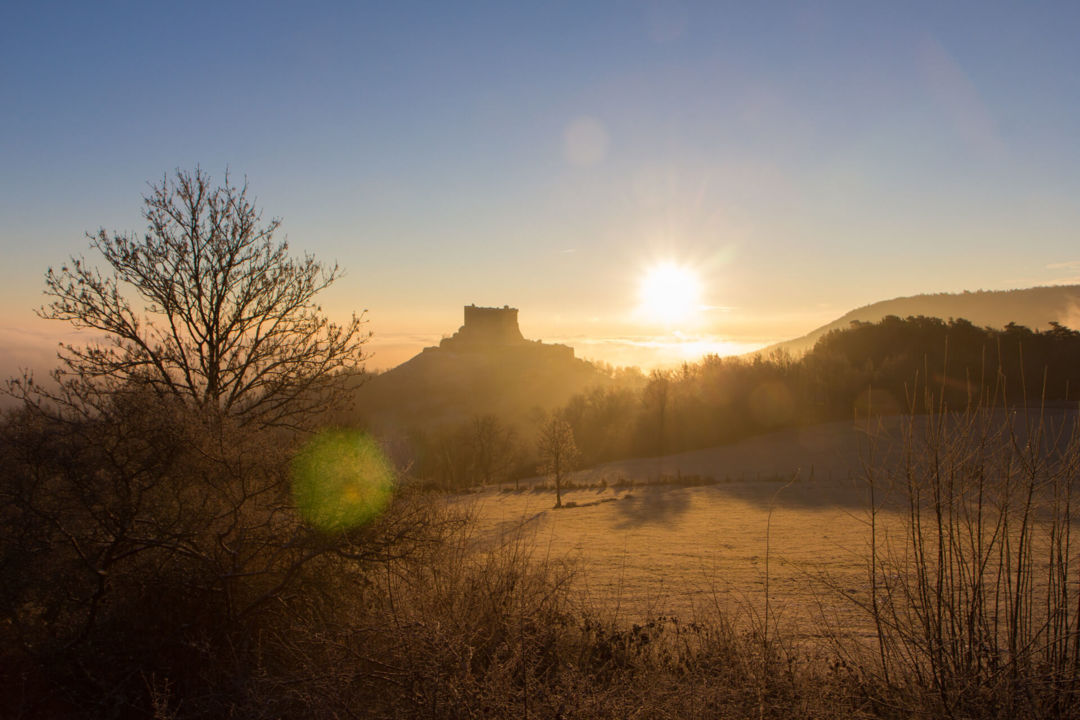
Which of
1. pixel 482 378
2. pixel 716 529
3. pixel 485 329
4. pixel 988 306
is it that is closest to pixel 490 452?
pixel 716 529

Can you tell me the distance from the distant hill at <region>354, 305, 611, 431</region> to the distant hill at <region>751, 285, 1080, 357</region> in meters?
31.4

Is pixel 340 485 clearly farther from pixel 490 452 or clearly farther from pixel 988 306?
pixel 988 306

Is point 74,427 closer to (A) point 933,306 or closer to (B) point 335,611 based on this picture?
(B) point 335,611

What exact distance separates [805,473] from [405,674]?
37.9m

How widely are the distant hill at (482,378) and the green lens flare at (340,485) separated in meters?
56.3

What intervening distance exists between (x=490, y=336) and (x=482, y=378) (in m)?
17.4

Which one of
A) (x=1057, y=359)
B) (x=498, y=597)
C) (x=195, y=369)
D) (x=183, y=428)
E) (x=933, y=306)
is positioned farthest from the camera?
(x=933, y=306)

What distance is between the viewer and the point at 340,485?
5.93 metres

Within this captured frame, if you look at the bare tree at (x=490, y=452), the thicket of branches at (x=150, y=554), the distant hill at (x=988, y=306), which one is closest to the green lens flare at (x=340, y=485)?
the thicket of branches at (x=150, y=554)

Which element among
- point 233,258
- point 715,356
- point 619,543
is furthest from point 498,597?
point 715,356

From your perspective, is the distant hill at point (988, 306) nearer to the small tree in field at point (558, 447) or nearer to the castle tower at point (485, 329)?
the castle tower at point (485, 329)

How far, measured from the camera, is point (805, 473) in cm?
3741

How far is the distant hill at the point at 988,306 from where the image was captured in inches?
3158

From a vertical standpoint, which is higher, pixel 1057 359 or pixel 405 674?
pixel 1057 359
